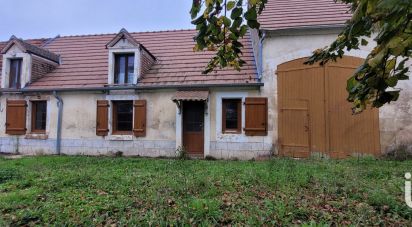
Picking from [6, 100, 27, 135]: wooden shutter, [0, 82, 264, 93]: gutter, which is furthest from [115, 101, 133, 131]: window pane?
[6, 100, 27, 135]: wooden shutter

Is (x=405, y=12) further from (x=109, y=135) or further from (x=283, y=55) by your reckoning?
(x=109, y=135)

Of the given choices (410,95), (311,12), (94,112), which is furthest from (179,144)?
(410,95)

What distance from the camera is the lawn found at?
364 centimetres

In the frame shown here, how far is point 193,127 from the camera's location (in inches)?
425

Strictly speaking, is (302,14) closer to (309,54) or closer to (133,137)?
(309,54)

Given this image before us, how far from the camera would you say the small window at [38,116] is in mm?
11742

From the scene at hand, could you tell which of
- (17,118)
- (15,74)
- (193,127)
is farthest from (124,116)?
(15,74)

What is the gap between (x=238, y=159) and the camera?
9.98 meters

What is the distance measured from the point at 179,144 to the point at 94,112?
12.7 ft

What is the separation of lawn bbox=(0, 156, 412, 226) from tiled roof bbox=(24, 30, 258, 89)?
16.4 feet

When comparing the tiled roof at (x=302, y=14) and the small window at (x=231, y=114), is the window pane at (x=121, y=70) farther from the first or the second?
the tiled roof at (x=302, y=14)

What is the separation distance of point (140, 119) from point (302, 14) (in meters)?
7.67

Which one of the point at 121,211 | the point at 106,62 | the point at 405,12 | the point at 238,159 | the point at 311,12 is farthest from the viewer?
the point at 106,62

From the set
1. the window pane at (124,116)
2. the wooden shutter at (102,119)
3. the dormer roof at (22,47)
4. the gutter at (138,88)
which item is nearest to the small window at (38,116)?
the gutter at (138,88)
